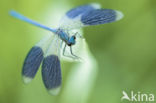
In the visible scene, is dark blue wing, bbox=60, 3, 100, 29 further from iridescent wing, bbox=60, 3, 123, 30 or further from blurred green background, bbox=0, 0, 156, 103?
blurred green background, bbox=0, 0, 156, 103

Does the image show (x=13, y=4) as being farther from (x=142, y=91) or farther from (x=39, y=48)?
(x=142, y=91)

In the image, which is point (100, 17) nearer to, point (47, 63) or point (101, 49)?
point (47, 63)

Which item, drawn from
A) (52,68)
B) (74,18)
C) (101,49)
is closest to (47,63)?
(52,68)

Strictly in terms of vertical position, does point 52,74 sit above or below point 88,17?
below

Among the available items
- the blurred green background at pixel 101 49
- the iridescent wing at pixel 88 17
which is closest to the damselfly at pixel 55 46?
the iridescent wing at pixel 88 17

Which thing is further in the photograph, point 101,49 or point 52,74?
point 101,49

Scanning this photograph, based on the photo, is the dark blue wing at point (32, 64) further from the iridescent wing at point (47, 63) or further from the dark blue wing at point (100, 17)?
the dark blue wing at point (100, 17)
